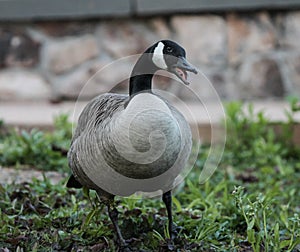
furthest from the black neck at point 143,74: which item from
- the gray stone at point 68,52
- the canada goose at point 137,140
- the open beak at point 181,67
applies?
the gray stone at point 68,52

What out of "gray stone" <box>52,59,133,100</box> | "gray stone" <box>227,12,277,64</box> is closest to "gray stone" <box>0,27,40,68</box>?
"gray stone" <box>52,59,133,100</box>

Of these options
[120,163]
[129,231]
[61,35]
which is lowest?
[129,231]

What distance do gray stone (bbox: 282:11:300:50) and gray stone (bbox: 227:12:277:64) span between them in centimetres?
9

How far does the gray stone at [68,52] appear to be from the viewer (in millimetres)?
5410

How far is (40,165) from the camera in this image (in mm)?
3758

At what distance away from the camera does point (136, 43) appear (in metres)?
5.36

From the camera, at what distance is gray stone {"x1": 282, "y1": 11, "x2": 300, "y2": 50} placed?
5195 millimetres

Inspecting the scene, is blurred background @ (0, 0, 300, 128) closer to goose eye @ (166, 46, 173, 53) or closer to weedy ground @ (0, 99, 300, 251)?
weedy ground @ (0, 99, 300, 251)

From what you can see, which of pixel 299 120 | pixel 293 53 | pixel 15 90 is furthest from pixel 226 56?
pixel 15 90

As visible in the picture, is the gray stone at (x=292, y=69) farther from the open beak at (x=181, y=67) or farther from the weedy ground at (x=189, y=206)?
the open beak at (x=181, y=67)

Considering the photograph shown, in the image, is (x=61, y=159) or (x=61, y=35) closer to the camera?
(x=61, y=159)

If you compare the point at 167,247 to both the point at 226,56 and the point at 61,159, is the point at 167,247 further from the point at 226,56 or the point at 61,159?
the point at 226,56

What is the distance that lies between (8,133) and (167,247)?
264 centimetres

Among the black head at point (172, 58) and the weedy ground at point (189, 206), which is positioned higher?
the black head at point (172, 58)
